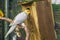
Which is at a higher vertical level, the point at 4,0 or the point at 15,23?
the point at 4,0

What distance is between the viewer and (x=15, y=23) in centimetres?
113

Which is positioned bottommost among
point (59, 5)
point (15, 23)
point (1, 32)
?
point (1, 32)

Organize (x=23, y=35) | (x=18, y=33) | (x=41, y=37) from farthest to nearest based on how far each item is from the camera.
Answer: (x=23, y=35) < (x=18, y=33) < (x=41, y=37)

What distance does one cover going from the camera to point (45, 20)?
3.67 ft

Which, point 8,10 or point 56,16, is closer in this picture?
point 56,16

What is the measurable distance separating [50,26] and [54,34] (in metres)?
0.06

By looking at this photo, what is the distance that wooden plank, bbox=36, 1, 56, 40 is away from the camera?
3.65 ft

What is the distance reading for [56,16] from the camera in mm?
Result: 1197

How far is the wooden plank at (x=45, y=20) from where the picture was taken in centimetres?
111

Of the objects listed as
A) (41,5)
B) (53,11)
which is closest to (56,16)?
(53,11)

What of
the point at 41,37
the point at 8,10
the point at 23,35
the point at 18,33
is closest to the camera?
the point at 41,37

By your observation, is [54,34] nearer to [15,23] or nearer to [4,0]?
[15,23]

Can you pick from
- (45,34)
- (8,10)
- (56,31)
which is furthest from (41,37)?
(8,10)

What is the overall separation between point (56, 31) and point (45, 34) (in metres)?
0.11
